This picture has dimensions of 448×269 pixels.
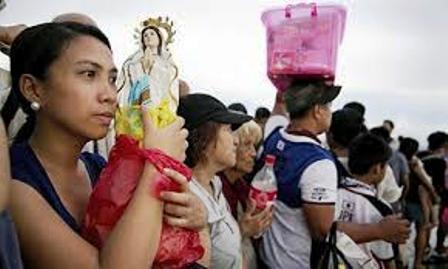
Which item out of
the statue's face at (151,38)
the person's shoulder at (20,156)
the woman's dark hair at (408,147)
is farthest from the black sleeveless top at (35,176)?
the woman's dark hair at (408,147)

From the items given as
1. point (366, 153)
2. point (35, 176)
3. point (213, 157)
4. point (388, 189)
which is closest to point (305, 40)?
point (366, 153)

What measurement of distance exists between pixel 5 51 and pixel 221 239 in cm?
96

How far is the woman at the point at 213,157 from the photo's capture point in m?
2.12

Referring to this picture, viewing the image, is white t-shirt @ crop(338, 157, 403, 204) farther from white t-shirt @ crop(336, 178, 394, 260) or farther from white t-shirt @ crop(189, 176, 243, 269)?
white t-shirt @ crop(189, 176, 243, 269)

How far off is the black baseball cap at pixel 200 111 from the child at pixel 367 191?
1.14 metres

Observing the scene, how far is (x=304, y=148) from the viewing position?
9.27ft

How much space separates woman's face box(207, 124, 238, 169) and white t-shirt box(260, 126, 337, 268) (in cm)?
51

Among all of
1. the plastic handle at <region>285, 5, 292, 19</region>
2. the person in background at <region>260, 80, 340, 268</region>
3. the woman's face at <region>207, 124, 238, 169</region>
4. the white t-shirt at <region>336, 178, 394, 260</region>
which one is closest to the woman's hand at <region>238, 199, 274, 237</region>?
the person in background at <region>260, 80, 340, 268</region>

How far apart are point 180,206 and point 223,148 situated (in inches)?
37.6

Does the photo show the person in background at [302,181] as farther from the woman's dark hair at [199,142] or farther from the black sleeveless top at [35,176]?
the black sleeveless top at [35,176]

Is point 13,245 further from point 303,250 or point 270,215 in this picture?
point 303,250

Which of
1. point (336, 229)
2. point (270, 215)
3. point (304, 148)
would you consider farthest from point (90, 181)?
point (336, 229)

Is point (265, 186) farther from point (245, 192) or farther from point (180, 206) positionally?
point (180, 206)

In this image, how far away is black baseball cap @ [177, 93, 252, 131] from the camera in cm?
221
